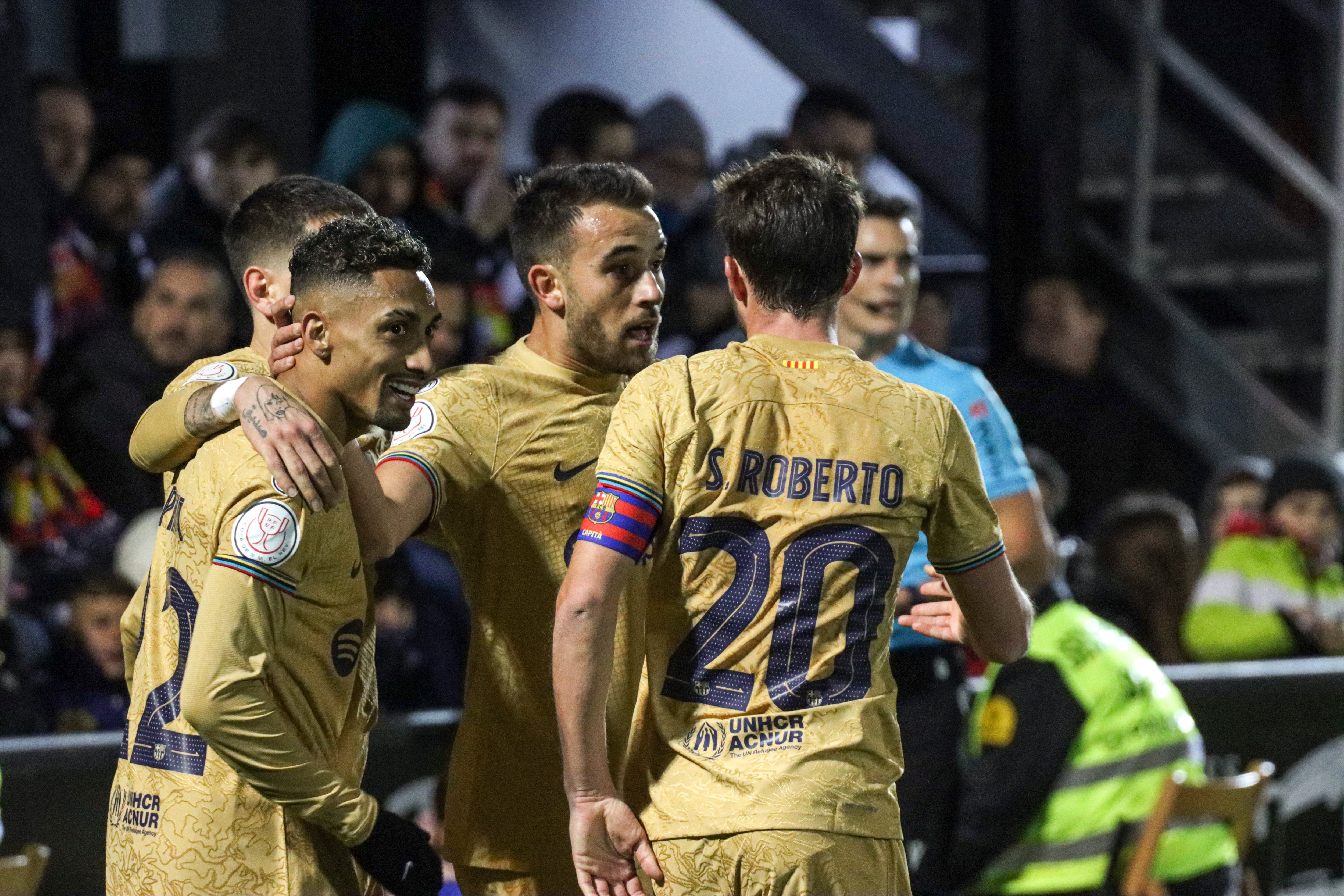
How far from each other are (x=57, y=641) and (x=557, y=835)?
8.49 ft

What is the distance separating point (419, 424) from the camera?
3242mm

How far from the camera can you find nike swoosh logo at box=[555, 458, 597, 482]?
332 cm

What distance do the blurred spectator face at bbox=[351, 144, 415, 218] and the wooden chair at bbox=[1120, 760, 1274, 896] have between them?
11.4 ft

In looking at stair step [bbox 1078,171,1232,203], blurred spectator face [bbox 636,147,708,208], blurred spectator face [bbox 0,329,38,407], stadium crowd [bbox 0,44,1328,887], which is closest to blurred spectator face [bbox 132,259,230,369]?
stadium crowd [bbox 0,44,1328,887]

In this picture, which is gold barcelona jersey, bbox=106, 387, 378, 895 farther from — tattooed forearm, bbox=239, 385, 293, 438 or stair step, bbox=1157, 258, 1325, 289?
stair step, bbox=1157, 258, 1325, 289

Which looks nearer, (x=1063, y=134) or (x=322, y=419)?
(x=322, y=419)

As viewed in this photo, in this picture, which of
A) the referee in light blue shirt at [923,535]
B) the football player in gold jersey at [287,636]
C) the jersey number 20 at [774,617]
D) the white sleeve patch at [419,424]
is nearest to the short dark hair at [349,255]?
the football player in gold jersey at [287,636]

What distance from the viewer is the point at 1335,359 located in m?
9.19

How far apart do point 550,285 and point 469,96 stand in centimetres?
407

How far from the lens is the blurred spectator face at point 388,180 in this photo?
682cm

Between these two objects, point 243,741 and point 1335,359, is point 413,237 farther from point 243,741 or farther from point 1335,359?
point 1335,359

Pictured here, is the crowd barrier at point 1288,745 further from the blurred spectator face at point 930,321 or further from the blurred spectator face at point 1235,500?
the blurred spectator face at point 930,321

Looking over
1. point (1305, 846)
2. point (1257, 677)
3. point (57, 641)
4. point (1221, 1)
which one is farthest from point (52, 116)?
point (1221, 1)

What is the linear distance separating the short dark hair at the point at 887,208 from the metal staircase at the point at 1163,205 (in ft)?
13.0
